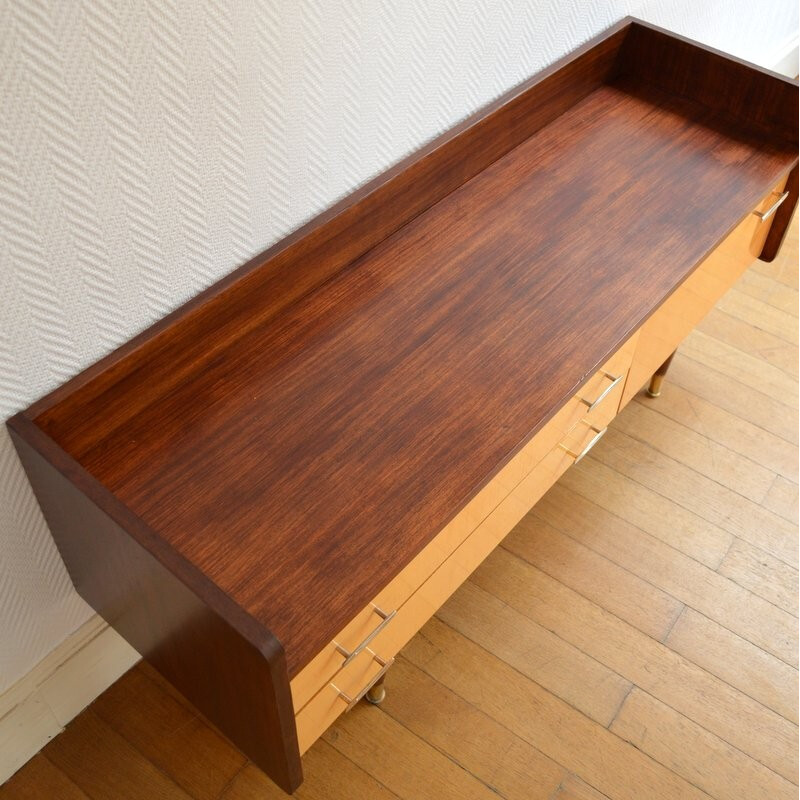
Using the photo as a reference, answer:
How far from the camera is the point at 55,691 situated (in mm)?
1478

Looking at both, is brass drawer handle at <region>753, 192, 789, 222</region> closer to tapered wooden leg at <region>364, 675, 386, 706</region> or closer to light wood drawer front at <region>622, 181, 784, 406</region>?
light wood drawer front at <region>622, 181, 784, 406</region>

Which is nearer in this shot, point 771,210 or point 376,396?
point 376,396

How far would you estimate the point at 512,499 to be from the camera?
1348 millimetres

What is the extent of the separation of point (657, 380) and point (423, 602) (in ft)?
3.30

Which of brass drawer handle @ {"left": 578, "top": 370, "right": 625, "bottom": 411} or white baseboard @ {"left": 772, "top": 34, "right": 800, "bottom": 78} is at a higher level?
brass drawer handle @ {"left": 578, "top": 370, "right": 625, "bottom": 411}

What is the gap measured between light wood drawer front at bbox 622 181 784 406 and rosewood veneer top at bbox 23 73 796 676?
0.06m

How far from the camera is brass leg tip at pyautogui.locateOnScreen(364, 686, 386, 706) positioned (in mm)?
1556

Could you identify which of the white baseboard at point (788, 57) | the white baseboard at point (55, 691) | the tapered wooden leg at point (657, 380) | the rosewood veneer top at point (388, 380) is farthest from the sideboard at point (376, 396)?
the white baseboard at point (788, 57)

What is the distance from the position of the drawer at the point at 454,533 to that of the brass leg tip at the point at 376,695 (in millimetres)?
396

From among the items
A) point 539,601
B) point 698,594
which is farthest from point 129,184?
point 698,594

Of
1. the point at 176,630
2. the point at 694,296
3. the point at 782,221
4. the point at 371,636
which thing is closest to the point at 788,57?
the point at 782,221

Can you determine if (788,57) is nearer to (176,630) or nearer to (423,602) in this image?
(423,602)

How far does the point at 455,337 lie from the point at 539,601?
2.07 feet

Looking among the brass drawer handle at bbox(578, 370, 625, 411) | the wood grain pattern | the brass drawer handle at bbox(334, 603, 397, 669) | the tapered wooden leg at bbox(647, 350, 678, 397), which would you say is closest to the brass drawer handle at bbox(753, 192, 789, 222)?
the tapered wooden leg at bbox(647, 350, 678, 397)
